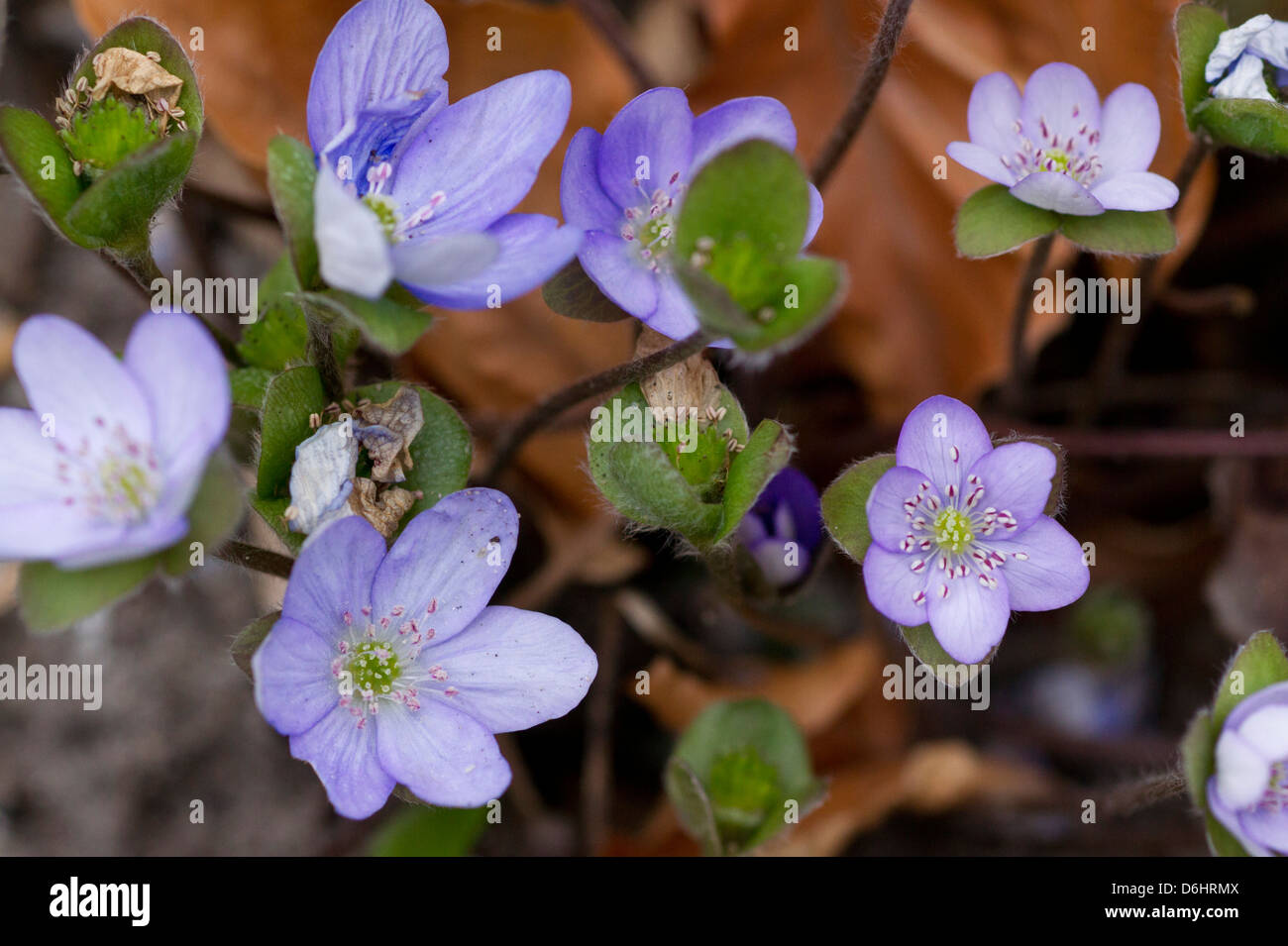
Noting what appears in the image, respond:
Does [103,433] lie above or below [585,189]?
below

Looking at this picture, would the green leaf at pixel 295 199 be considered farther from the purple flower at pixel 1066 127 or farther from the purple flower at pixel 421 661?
the purple flower at pixel 1066 127

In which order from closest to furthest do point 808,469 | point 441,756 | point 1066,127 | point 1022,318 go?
point 441,756
point 1066,127
point 1022,318
point 808,469

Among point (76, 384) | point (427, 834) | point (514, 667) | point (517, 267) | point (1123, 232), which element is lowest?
point (427, 834)

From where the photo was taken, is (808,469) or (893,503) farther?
(808,469)

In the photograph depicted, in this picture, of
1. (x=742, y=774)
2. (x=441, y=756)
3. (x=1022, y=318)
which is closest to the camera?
(x=441, y=756)

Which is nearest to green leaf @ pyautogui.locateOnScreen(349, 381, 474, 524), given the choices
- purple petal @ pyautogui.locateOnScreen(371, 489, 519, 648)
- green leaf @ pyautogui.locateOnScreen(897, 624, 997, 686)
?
purple petal @ pyautogui.locateOnScreen(371, 489, 519, 648)

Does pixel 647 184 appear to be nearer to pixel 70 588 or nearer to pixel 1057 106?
pixel 1057 106

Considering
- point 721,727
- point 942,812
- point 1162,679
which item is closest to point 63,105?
point 721,727

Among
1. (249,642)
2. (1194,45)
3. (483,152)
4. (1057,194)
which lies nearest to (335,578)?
(249,642)
